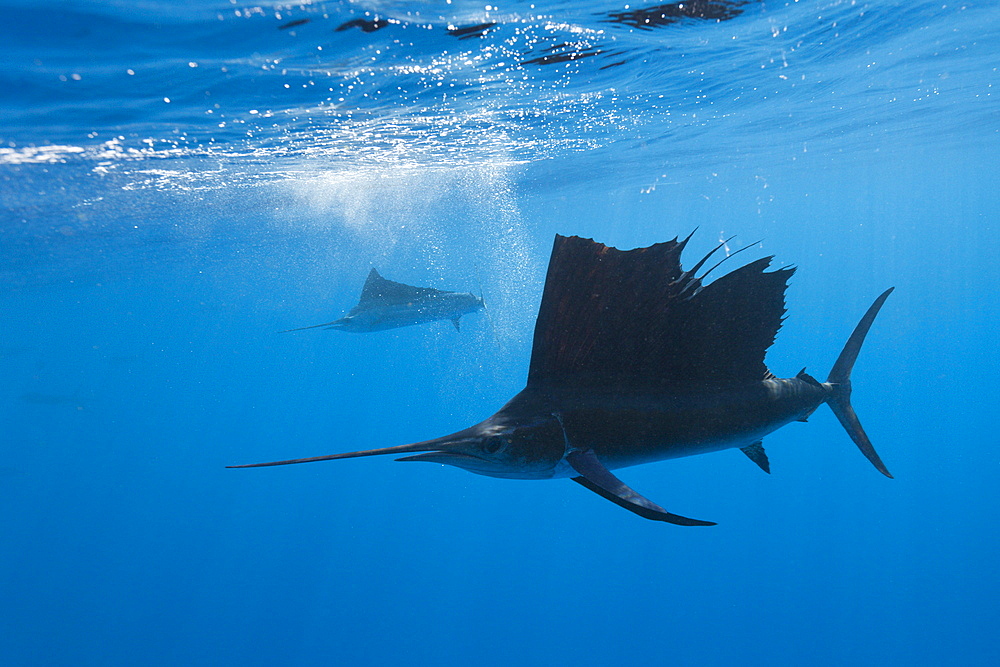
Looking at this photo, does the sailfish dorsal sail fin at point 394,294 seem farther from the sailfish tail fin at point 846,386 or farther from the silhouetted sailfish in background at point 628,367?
the silhouetted sailfish in background at point 628,367

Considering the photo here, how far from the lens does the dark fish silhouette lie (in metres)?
10.5

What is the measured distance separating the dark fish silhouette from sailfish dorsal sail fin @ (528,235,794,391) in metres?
7.98

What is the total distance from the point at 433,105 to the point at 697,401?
823 centimetres

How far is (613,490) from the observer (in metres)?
2.01

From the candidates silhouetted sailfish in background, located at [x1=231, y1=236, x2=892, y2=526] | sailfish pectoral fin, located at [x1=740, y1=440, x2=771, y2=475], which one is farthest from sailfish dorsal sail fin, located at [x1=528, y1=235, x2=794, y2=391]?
sailfish pectoral fin, located at [x1=740, y1=440, x2=771, y2=475]

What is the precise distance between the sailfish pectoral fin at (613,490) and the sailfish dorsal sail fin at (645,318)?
442 mm

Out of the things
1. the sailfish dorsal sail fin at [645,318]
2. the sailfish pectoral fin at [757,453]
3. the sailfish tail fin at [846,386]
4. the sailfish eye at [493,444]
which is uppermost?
the sailfish dorsal sail fin at [645,318]

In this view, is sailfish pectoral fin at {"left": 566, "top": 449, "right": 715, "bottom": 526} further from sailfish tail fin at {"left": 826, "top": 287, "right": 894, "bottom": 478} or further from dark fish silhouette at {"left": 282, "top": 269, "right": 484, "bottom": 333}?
dark fish silhouette at {"left": 282, "top": 269, "right": 484, "bottom": 333}

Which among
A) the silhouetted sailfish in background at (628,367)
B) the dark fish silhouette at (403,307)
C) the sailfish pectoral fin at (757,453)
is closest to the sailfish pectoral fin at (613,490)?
the silhouetted sailfish in background at (628,367)

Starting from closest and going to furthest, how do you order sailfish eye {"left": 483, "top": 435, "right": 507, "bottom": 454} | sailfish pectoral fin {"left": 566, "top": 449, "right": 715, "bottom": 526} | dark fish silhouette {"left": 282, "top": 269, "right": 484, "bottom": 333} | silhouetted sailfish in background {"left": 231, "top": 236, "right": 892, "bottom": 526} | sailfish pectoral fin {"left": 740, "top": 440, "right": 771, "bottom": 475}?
sailfish pectoral fin {"left": 566, "top": 449, "right": 715, "bottom": 526} → sailfish eye {"left": 483, "top": 435, "right": 507, "bottom": 454} → silhouetted sailfish in background {"left": 231, "top": 236, "right": 892, "bottom": 526} → sailfish pectoral fin {"left": 740, "top": 440, "right": 771, "bottom": 475} → dark fish silhouette {"left": 282, "top": 269, "right": 484, "bottom": 333}

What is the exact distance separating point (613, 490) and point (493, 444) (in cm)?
55

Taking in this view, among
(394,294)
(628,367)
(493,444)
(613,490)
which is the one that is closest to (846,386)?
(628,367)

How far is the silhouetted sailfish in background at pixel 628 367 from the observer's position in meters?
2.44

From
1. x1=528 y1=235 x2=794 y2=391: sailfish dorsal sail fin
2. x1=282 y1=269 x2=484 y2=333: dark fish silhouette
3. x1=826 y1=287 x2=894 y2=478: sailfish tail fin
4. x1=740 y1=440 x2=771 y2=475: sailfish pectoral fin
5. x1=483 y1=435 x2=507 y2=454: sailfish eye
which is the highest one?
x1=528 y1=235 x2=794 y2=391: sailfish dorsal sail fin
